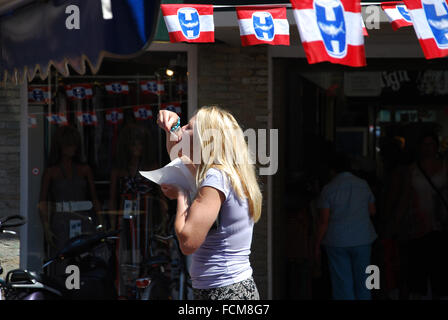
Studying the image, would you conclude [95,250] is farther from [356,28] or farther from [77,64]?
[356,28]

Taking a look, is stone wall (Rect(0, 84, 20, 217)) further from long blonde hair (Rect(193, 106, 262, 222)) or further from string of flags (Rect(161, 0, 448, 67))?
long blonde hair (Rect(193, 106, 262, 222))

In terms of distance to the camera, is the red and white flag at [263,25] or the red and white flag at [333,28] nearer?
the red and white flag at [333,28]

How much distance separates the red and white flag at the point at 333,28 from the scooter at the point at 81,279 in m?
2.76

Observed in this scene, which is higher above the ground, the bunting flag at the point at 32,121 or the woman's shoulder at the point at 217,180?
the bunting flag at the point at 32,121

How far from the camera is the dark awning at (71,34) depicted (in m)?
3.83

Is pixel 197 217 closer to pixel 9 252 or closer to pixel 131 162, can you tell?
pixel 131 162

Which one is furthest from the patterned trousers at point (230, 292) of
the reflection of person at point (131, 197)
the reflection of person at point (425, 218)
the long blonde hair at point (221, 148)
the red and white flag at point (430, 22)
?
the reflection of person at point (425, 218)

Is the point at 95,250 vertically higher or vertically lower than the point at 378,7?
lower

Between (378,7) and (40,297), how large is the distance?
3531mm

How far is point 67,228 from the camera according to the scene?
6.86 meters

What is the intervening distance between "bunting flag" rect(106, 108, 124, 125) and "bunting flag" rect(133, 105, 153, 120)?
0.15m

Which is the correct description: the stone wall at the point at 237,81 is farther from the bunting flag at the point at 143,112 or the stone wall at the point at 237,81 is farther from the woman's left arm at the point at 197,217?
the woman's left arm at the point at 197,217

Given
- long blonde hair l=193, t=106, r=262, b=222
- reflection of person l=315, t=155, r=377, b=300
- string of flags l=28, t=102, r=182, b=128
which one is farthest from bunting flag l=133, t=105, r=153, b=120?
long blonde hair l=193, t=106, r=262, b=222
